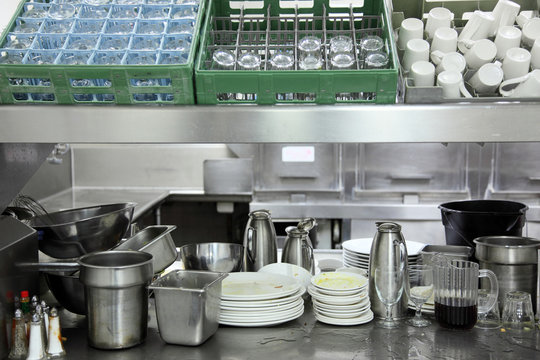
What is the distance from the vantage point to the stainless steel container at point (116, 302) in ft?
5.34

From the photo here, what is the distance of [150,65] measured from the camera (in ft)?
5.61

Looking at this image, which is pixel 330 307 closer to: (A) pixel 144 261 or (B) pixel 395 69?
(A) pixel 144 261

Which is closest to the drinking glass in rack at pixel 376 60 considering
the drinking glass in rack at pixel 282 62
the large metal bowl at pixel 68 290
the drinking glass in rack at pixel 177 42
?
the drinking glass in rack at pixel 282 62

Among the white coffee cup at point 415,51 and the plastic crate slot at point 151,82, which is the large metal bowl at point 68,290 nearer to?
the plastic crate slot at point 151,82

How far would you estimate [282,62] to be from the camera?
187cm

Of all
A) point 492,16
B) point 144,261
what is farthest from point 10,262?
point 492,16

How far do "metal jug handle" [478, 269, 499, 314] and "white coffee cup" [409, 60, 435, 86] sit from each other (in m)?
0.58

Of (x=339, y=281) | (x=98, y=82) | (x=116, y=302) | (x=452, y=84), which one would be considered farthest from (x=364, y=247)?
(x=98, y=82)

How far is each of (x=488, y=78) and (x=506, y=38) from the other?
0.18m

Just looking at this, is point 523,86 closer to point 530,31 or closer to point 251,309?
point 530,31

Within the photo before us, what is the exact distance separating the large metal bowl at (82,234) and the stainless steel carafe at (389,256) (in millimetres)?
818

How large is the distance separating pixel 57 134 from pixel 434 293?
4.03ft

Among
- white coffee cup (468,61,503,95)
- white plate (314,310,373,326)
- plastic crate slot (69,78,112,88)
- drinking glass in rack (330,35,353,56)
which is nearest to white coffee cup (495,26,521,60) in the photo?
white coffee cup (468,61,503,95)

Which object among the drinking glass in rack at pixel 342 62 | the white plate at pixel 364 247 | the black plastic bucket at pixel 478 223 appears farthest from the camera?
the white plate at pixel 364 247
